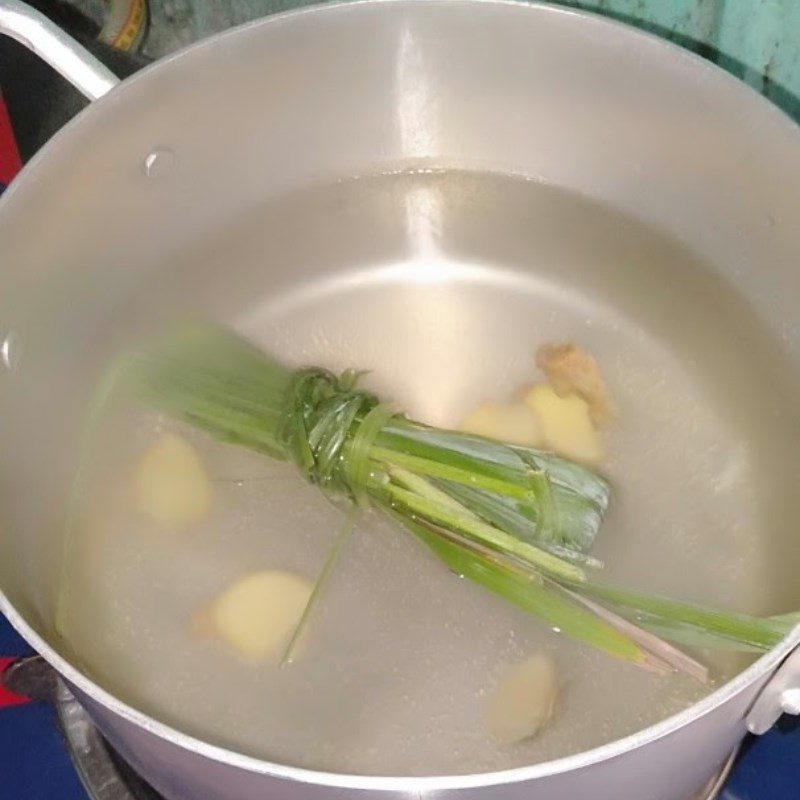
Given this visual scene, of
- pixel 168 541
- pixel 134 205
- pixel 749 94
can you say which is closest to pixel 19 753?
pixel 168 541

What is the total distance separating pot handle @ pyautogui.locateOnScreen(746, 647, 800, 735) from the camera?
0.51 m

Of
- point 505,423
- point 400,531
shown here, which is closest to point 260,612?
point 400,531

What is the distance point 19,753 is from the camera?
2.55ft

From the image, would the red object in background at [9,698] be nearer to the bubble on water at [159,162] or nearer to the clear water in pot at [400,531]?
the clear water in pot at [400,531]

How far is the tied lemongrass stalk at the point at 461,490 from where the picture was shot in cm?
73

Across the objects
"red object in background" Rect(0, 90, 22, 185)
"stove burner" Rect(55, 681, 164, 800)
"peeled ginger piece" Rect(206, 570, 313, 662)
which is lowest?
"stove burner" Rect(55, 681, 164, 800)

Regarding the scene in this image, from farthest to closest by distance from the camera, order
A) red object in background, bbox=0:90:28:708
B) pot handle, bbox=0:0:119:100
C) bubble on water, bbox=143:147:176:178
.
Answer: red object in background, bbox=0:90:28:708
bubble on water, bbox=143:147:176:178
pot handle, bbox=0:0:119:100

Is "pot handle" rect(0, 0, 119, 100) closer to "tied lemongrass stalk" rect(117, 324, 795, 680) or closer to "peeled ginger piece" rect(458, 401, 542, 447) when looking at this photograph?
"tied lemongrass stalk" rect(117, 324, 795, 680)

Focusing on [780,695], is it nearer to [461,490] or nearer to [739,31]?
[461,490]

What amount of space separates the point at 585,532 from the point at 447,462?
0.11 m

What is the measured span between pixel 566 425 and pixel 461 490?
123 millimetres

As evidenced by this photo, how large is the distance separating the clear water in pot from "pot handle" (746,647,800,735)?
172 millimetres

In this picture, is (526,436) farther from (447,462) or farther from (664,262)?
(664,262)

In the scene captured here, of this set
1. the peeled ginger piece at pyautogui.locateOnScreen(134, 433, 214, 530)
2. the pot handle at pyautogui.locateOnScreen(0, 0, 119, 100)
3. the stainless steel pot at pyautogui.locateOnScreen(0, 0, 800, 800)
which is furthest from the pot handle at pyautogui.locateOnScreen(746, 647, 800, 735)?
the pot handle at pyautogui.locateOnScreen(0, 0, 119, 100)
